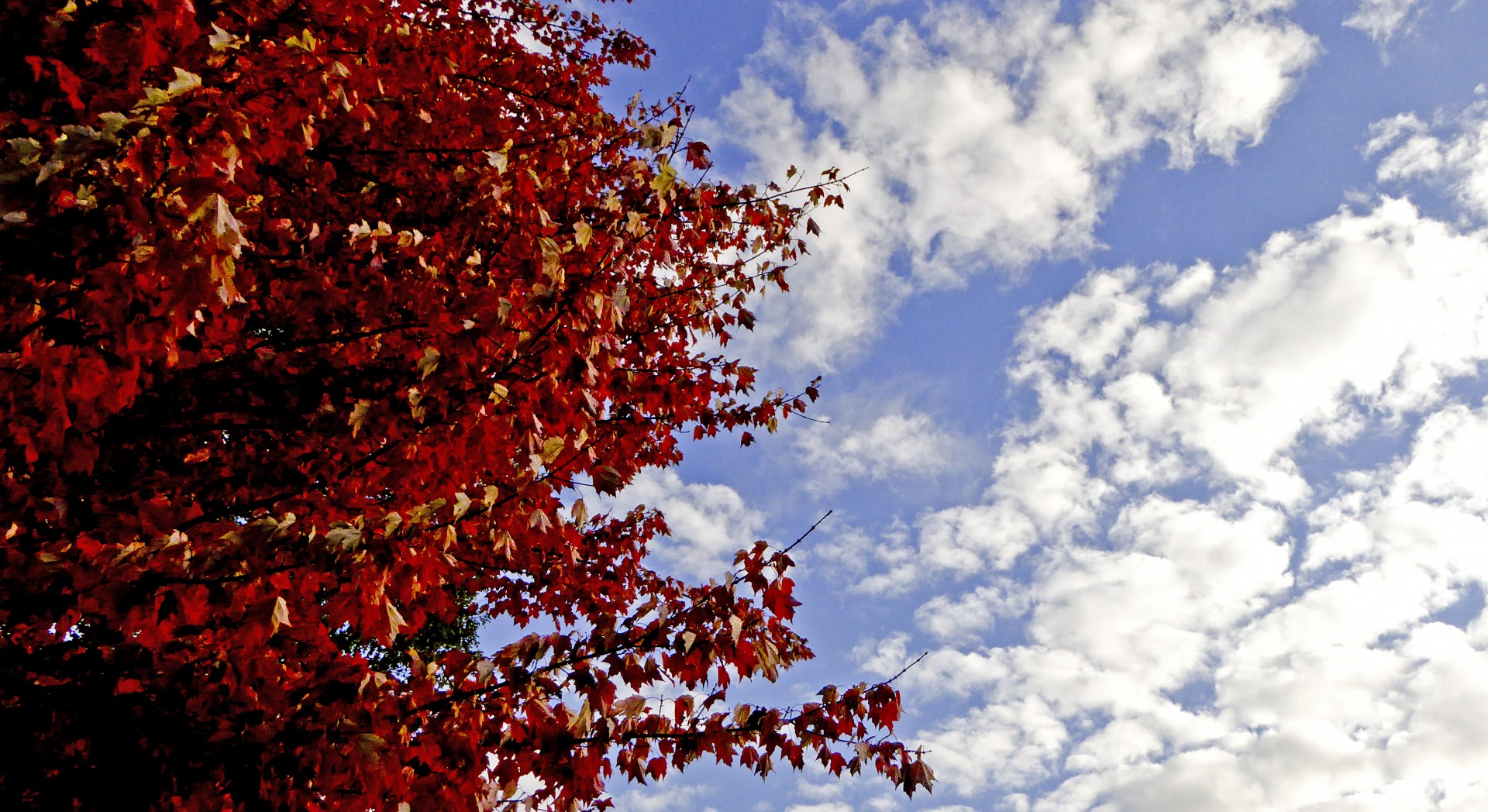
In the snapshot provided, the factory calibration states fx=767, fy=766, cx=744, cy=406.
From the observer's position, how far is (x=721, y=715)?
14.3 ft

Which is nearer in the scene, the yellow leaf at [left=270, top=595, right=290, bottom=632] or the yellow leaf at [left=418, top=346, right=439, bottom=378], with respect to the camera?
the yellow leaf at [left=270, top=595, right=290, bottom=632]

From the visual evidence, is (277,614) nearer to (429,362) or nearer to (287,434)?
(429,362)

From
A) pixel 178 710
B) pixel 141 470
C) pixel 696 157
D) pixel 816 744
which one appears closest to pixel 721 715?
pixel 816 744

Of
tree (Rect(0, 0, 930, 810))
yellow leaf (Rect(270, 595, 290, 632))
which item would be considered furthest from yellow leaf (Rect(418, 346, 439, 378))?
yellow leaf (Rect(270, 595, 290, 632))

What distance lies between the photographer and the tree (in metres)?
3.10

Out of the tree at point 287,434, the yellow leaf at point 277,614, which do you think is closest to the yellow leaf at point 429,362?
the tree at point 287,434

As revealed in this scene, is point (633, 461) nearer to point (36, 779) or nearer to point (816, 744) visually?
point (816, 744)

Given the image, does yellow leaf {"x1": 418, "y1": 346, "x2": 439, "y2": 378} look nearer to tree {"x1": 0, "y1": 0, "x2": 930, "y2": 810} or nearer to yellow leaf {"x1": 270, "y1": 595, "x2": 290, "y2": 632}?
tree {"x1": 0, "y1": 0, "x2": 930, "y2": 810}

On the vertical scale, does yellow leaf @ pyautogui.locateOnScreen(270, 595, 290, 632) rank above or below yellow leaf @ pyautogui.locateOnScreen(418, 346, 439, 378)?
below

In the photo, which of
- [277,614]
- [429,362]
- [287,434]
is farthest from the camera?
[287,434]

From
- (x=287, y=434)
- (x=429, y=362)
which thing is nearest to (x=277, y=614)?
(x=429, y=362)

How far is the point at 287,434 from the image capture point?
4867mm

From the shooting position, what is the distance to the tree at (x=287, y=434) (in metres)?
3.10

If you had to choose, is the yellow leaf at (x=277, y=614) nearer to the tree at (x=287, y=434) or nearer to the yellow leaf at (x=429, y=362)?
the tree at (x=287, y=434)
